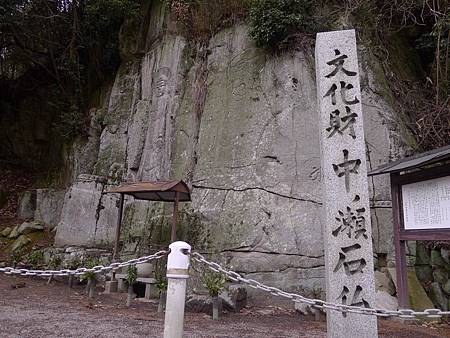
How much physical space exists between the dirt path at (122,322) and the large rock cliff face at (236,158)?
A: 5.86 feet

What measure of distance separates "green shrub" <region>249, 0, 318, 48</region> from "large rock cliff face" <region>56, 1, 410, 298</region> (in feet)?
1.64

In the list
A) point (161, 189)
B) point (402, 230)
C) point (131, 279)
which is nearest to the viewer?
point (402, 230)

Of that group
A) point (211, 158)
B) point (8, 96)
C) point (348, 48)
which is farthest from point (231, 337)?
point (8, 96)

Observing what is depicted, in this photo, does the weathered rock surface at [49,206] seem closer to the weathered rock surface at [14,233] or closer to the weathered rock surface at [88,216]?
the weathered rock surface at [14,233]

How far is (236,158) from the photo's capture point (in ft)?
30.3

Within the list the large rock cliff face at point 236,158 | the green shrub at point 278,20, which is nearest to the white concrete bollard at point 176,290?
the large rock cliff face at point 236,158

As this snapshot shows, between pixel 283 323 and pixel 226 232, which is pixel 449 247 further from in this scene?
pixel 226 232

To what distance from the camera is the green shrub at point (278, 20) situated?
9312 millimetres

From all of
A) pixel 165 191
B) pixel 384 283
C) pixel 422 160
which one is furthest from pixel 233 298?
pixel 422 160

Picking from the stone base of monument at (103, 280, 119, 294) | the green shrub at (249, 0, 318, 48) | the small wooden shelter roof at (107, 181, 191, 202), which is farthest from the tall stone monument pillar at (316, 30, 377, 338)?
the stone base of monument at (103, 280, 119, 294)

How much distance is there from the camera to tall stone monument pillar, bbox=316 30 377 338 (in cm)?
452

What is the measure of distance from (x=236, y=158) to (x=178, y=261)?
6304mm

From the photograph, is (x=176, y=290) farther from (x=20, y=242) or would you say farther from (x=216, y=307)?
(x=20, y=242)

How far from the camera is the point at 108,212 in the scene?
11414 mm
